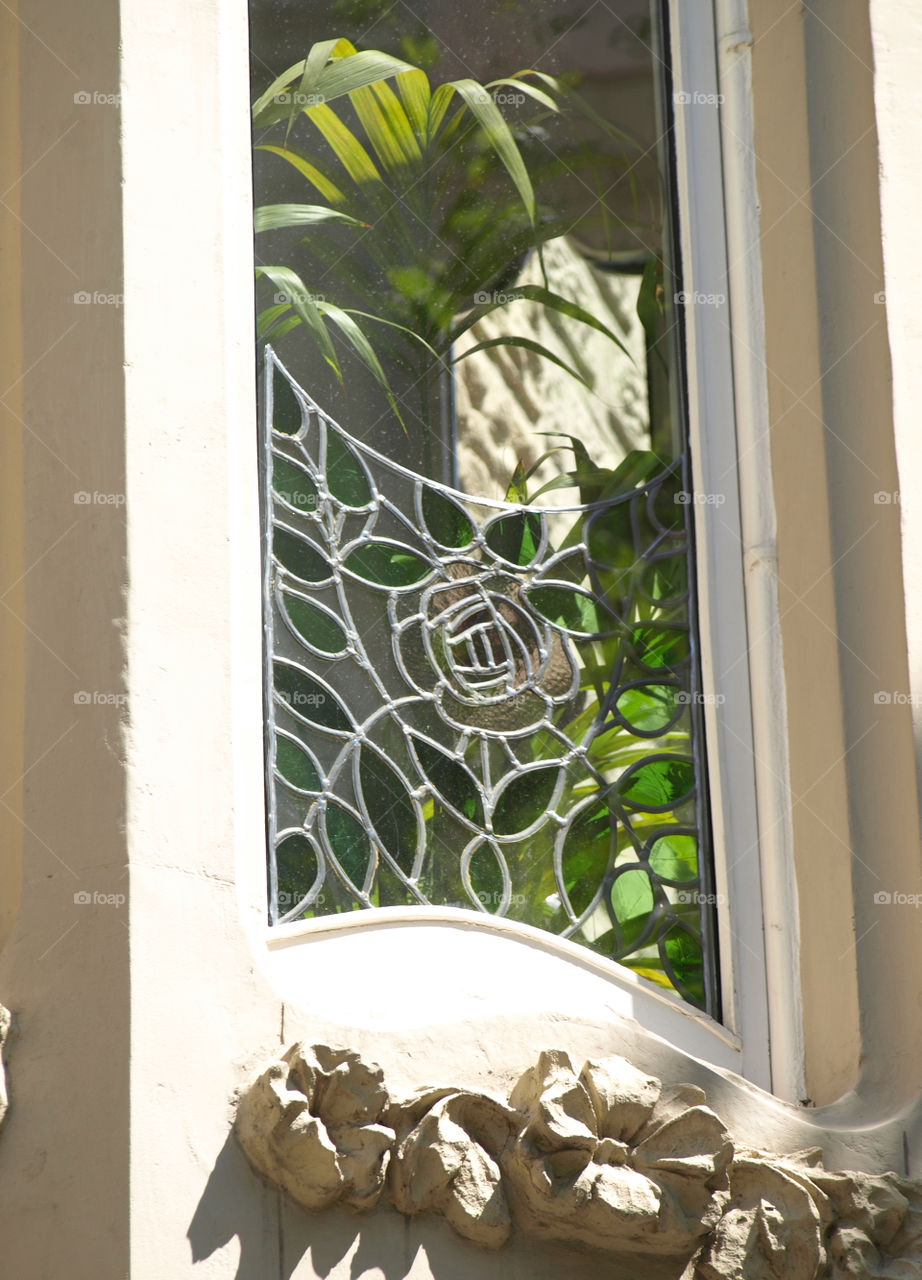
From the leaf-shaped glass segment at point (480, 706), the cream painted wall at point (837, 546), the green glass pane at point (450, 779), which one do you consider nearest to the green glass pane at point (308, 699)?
the leaf-shaped glass segment at point (480, 706)

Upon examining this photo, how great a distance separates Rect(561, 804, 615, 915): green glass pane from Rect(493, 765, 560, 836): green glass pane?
0.20 feet

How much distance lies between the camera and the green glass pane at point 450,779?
2568 mm

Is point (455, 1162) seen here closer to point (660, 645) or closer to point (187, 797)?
point (187, 797)

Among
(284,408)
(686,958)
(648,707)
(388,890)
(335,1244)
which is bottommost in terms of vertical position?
(335,1244)

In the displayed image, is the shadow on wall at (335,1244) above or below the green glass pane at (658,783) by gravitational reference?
below

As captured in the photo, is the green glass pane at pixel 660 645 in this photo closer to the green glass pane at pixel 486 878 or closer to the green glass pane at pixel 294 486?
the green glass pane at pixel 486 878

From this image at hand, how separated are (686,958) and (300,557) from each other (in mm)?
859

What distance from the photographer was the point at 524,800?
8.63ft

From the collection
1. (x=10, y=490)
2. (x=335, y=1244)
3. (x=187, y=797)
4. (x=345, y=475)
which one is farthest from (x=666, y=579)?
(x=335, y=1244)

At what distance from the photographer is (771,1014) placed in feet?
8.62

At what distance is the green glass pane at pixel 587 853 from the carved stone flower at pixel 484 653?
7.0 inches

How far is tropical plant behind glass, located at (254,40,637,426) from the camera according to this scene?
2711 millimetres

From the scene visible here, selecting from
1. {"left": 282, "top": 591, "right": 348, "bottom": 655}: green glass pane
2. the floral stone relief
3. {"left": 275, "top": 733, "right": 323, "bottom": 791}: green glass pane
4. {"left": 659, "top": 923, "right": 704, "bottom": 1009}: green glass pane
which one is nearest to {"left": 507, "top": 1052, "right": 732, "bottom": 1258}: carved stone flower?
the floral stone relief

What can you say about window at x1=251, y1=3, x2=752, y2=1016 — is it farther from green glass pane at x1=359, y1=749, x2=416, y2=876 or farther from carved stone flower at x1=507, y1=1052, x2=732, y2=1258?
carved stone flower at x1=507, y1=1052, x2=732, y2=1258
